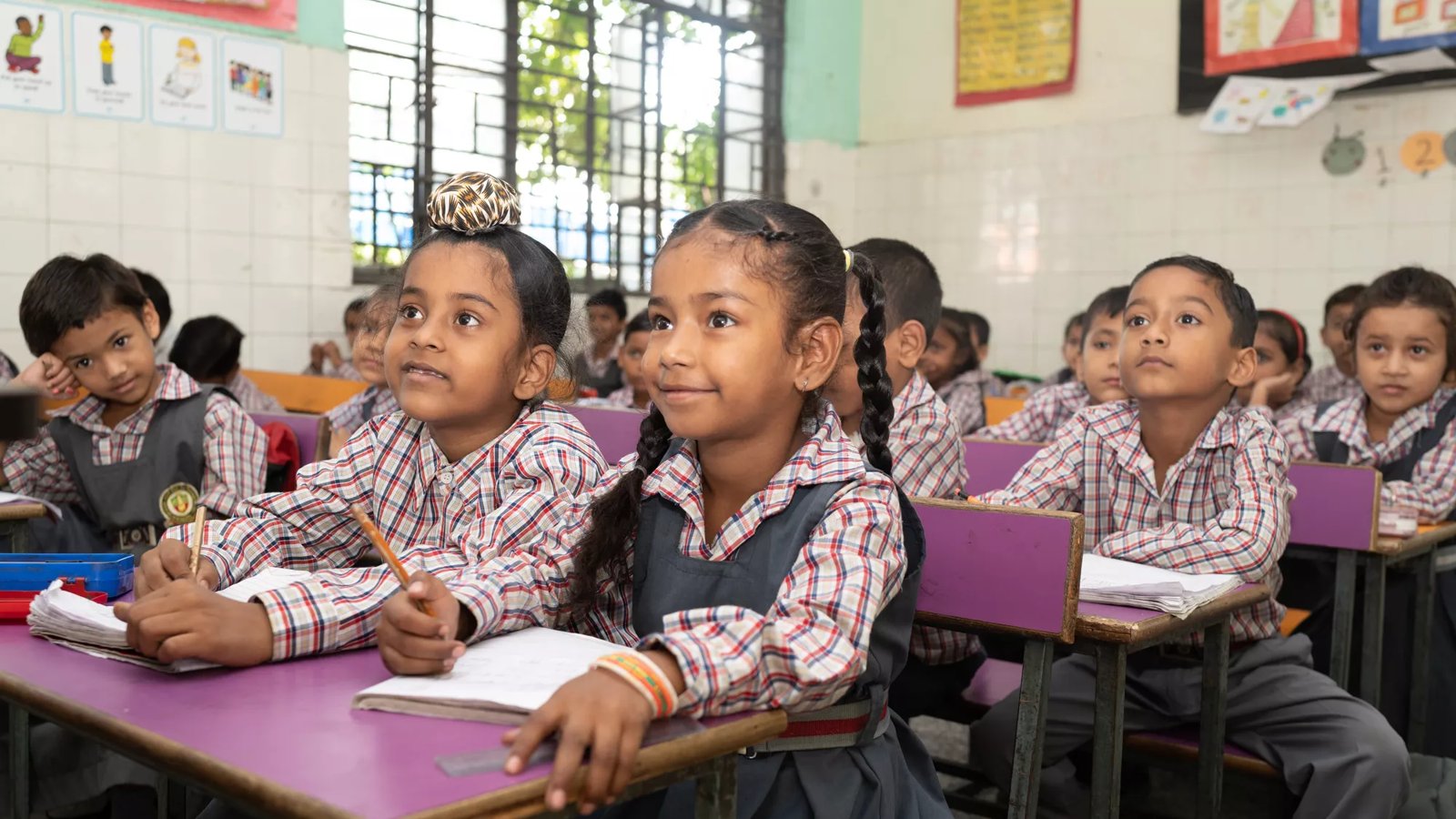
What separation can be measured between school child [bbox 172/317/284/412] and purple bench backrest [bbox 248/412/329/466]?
1.45m

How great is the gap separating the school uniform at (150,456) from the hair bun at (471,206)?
1.29 meters

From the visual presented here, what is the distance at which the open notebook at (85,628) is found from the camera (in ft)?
3.79

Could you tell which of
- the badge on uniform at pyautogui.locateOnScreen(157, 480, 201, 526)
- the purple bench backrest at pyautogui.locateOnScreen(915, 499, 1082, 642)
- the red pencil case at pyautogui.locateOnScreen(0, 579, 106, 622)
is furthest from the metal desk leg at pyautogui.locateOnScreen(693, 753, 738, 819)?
the badge on uniform at pyautogui.locateOnScreen(157, 480, 201, 526)

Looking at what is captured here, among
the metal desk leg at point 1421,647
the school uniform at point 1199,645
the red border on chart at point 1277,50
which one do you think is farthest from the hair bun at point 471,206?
the red border on chart at point 1277,50

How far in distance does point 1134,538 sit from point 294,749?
5.22 feet

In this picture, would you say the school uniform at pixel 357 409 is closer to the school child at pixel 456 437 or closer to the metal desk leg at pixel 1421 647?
the school child at pixel 456 437

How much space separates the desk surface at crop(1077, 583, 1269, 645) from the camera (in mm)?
1629

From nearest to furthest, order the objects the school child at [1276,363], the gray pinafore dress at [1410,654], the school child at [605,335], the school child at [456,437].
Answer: the school child at [456,437] → the gray pinafore dress at [1410,654] → the school child at [1276,363] → the school child at [605,335]

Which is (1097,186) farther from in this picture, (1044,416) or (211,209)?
(211,209)

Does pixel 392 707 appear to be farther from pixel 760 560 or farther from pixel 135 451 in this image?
pixel 135 451

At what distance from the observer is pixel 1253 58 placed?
6.15 m

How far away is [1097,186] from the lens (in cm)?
702

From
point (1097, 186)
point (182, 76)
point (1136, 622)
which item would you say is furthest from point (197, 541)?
point (1097, 186)

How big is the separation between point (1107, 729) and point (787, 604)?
2.64 feet
